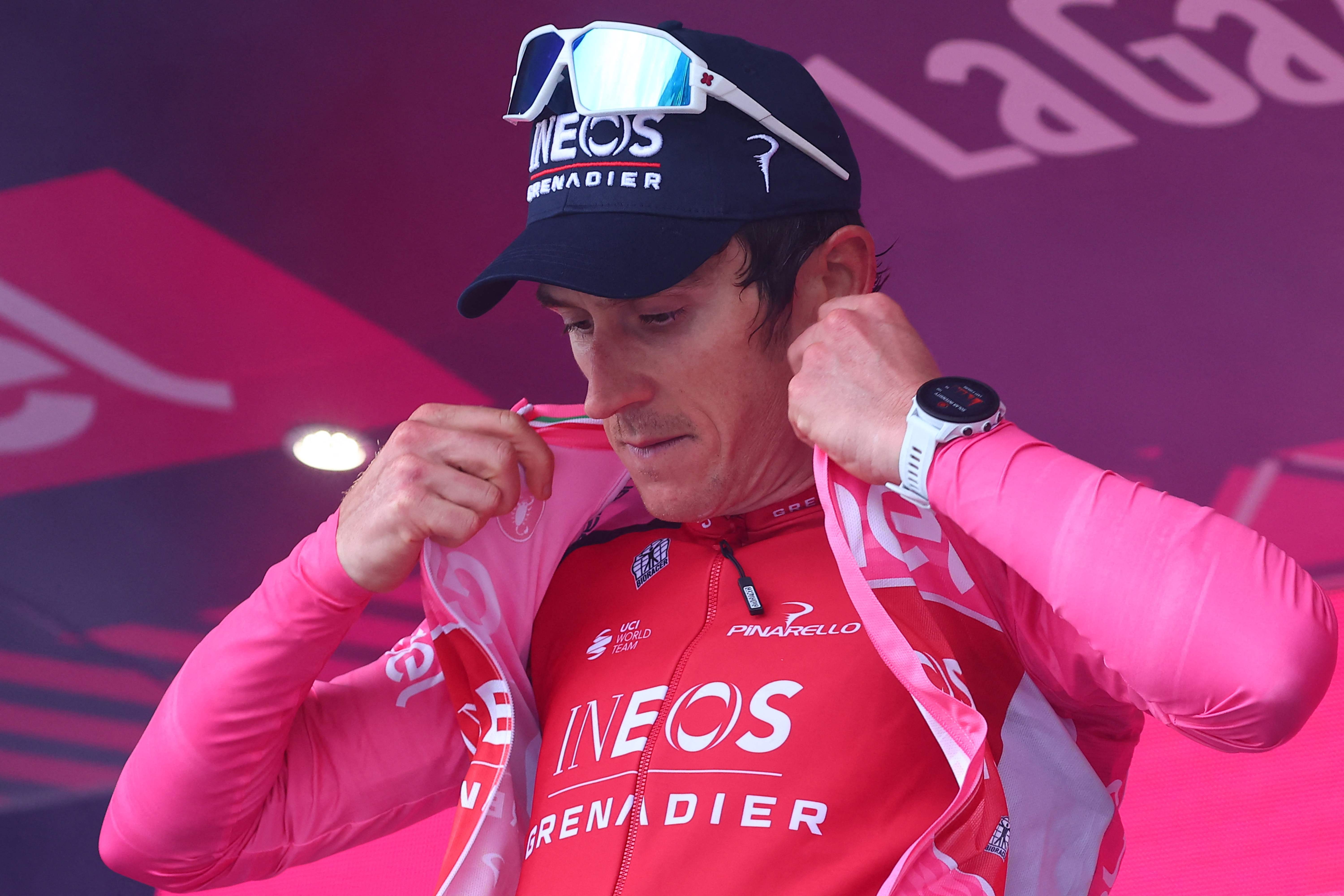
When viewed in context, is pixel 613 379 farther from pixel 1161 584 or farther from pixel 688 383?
pixel 1161 584

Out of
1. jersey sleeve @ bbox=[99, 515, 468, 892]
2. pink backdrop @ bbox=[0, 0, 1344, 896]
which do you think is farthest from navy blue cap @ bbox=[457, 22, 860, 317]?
pink backdrop @ bbox=[0, 0, 1344, 896]

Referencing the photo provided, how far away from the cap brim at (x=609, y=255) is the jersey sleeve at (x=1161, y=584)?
0.31 metres

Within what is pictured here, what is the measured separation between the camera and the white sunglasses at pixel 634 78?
4.14ft

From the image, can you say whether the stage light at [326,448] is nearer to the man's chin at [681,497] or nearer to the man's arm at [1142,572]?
the man's chin at [681,497]

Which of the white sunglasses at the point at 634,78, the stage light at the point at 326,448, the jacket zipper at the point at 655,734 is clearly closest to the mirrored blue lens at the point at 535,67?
the white sunglasses at the point at 634,78

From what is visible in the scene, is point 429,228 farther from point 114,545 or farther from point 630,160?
point 630,160

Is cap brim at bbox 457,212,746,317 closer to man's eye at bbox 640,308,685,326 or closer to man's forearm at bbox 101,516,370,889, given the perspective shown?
man's eye at bbox 640,308,685,326

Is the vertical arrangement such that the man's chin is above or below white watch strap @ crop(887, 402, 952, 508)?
Answer: below

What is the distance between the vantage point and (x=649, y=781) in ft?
3.93

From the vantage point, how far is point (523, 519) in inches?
57.8

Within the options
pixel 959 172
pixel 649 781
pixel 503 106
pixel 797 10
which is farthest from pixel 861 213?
pixel 649 781

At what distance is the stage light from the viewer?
2648 mm

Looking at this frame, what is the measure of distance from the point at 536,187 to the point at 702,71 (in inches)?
7.9

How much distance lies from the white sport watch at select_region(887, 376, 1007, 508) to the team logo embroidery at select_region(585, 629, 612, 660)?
42 centimetres
